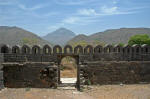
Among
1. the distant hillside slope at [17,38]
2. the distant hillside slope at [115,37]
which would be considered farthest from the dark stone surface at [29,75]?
the distant hillside slope at [115,37]

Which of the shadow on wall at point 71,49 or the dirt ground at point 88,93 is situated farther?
the shadow on wall at point 71,49

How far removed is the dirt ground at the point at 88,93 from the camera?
363 inches

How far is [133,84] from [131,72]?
86 cm

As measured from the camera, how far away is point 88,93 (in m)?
9.98

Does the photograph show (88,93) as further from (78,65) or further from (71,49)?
(71,49)

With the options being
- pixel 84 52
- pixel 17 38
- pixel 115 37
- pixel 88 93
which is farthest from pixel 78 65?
pixel 115 37

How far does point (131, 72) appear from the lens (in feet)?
38.6

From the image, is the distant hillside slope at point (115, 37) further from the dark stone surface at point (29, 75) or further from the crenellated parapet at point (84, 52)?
the dark stone surface at point (29, 75)

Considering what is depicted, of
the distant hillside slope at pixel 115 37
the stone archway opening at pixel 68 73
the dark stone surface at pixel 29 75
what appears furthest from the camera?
the distant hillside slope at pixel 115 37

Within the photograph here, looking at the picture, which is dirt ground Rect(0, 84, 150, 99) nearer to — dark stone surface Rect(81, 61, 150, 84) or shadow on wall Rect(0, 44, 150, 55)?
dark stone surface Rect(81, 61, 150, 84)

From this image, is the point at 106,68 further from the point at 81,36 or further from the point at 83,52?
the point at 81,36

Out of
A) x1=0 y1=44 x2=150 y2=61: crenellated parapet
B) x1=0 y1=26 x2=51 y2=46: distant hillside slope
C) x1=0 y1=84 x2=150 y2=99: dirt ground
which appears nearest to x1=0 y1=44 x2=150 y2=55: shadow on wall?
x1=0 y1=44 x2=150 y2=61: crenellated parapet

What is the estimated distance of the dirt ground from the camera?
30.2 ft

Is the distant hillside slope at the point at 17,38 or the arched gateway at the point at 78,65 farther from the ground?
the distant hillside slope at the point at 17,38
